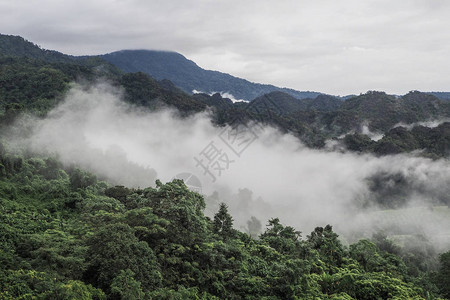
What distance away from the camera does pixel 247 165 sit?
137000mm

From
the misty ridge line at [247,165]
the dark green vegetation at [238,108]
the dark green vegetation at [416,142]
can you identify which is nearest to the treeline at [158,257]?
Answer: the misty ridge line at [247,165]

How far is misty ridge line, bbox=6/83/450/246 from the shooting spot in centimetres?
6341

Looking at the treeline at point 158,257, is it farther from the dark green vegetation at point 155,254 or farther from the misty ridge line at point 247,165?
the misty ridge line at point 247,165

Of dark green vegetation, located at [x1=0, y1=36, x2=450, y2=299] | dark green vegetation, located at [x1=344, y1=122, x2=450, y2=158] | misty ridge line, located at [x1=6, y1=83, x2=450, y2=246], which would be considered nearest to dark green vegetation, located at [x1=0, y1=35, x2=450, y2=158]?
dark green vegetation, located at [x1=344, y1=122, x2=450, y2=158]

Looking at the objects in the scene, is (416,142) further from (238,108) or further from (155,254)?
(155,254)

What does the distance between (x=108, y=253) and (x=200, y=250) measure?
254 inches

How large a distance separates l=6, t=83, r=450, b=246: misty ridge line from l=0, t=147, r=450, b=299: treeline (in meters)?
27.1

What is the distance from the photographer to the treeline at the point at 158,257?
15.9m

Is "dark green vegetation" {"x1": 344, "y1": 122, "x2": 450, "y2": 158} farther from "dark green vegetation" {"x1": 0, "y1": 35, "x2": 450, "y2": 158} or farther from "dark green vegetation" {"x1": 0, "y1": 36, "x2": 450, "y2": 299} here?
"dark green vegetation" {"x1": 0, "y1": 36, "x2": 450, "y2": 299}

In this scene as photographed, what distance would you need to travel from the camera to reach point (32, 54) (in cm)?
17962

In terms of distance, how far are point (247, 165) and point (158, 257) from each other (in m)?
118

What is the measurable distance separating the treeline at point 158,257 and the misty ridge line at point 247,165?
2709 centimetres

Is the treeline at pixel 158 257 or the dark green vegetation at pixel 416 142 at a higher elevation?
the dark green vegetation at pixel 416 142

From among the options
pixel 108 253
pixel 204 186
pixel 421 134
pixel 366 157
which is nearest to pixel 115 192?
pixel 108 253
